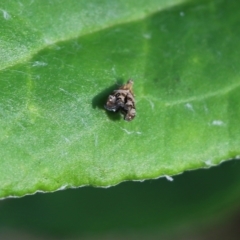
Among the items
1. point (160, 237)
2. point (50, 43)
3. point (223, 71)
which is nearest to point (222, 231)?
point (160, 237)

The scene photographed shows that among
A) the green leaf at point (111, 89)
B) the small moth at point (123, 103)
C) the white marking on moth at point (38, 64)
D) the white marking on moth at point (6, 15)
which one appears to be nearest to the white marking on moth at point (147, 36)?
the green leaf at point (111, 89)

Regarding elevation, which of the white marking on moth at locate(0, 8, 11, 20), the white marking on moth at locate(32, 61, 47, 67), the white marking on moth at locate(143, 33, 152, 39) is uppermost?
the white marking on moth at locate(143, 33, 152, 39)

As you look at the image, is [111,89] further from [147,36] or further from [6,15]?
[6,15]

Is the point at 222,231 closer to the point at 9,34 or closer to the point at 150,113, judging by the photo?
the point at 150,113

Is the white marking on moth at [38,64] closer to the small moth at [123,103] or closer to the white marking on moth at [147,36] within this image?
the small moth at [123,103]

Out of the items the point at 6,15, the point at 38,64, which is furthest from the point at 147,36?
the point at 6,15

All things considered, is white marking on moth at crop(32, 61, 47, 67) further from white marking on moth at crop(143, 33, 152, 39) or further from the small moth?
white marking on moth at crop(143, 33, 152, 39)

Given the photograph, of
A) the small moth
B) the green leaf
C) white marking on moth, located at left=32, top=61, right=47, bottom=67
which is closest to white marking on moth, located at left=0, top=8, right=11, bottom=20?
the green leaf
